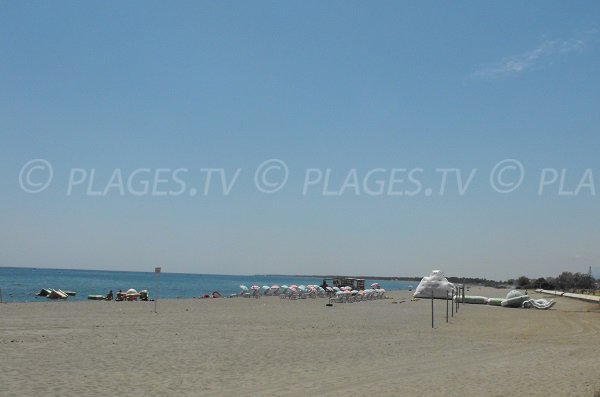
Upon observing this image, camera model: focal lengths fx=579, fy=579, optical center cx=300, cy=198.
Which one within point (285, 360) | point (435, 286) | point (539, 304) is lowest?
point (285, 360)

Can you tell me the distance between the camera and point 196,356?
11.6 m

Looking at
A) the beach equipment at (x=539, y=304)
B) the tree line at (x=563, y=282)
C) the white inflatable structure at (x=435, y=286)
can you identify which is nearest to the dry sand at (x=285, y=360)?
the beach equipment at (x=539, y=304)

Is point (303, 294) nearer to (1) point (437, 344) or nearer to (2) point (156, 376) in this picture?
(1) point (437, 344)

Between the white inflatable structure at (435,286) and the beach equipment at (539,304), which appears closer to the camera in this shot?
the beach equipment at (539,304)

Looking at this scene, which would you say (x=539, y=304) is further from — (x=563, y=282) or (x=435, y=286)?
(x=563, y=282)

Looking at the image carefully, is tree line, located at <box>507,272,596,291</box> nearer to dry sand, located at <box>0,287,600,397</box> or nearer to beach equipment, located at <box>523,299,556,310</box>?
beach equipment, located at <box>523,299,556,310</box>

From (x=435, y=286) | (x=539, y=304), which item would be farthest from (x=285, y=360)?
(x=435, y=286)

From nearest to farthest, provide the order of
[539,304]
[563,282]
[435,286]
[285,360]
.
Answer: [285,360] < [539,304] < [435,286] < [563,282]

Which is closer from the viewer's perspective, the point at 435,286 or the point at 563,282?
the point at 435,286

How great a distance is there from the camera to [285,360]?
37.4 ft

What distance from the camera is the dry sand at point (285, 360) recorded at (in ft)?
28.2

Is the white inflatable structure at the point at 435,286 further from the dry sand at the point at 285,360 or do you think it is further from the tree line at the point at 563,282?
the tree line at the point at 563,282

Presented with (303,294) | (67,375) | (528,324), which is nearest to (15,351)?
(67,375)

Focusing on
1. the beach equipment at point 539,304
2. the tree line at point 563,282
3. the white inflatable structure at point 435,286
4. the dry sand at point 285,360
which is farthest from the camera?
the tree line at point 563,282
